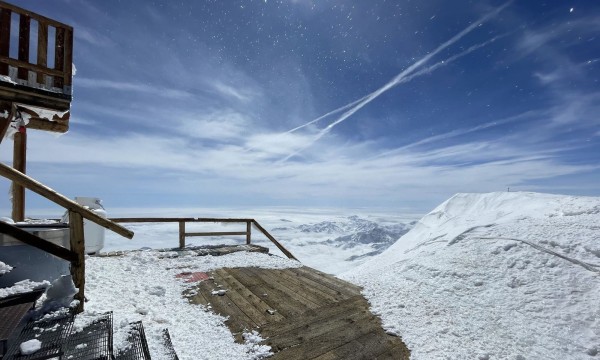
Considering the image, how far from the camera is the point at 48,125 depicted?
25.7ft

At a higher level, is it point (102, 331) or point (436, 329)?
point (102, 331)

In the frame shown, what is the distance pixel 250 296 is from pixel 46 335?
3.37m

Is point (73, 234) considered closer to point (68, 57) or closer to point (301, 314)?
point (301, 314)

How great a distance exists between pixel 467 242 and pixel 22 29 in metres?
13.0

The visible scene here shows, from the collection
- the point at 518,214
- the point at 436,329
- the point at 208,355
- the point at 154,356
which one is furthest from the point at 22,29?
the point at 518,214

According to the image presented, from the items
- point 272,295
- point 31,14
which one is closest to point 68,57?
point 31,14

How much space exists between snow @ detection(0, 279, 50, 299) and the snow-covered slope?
225 inches

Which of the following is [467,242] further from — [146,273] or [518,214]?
[146,273]

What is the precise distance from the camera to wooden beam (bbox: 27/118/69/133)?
7.57 meters

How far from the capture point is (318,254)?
190125 millimetres

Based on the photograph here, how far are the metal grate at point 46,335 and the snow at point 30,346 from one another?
1.3 inches

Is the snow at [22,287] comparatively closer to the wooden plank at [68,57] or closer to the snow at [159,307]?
the snow at [159,307]

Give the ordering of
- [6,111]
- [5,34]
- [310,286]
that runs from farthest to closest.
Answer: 1. [310,286]
2. [6,111]
3. [5,34]

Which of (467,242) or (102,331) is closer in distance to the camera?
(102,331)
